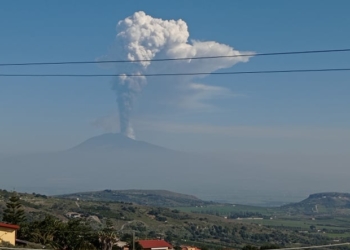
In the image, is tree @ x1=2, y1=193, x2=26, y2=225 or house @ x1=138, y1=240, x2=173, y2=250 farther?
house @ x1=138, y1=240, x2=173, y2=250

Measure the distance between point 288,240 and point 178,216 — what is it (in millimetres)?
38723

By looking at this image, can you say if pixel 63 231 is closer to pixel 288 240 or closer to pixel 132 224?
pixel 132 224

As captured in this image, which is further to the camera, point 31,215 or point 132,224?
point 132,224

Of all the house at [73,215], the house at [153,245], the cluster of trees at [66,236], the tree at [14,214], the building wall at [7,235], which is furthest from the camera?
the house at [73,215]

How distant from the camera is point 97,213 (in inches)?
6053

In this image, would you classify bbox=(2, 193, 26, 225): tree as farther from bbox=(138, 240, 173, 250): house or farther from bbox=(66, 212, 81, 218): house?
bbox=(66, 212, 81, 218): house

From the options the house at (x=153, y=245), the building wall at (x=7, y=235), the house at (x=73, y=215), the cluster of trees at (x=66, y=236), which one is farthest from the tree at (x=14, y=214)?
the house at (x=73, y=215)

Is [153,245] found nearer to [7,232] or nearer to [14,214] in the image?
[14,214]

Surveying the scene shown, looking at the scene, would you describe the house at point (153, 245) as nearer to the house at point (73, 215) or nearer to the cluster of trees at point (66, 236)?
the cluster of trees at point (66, 236)

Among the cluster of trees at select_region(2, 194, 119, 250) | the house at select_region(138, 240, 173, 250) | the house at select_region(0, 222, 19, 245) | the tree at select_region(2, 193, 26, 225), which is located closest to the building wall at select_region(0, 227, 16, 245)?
the house at select_region(0, 222, 19, 245)

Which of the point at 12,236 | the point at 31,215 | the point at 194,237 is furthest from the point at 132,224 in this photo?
the point at 12,236

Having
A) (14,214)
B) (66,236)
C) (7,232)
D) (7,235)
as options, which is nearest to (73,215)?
(14,214)

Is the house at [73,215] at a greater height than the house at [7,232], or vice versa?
the house at [73,215]

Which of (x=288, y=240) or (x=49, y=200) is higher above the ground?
(x=49, y=200)
